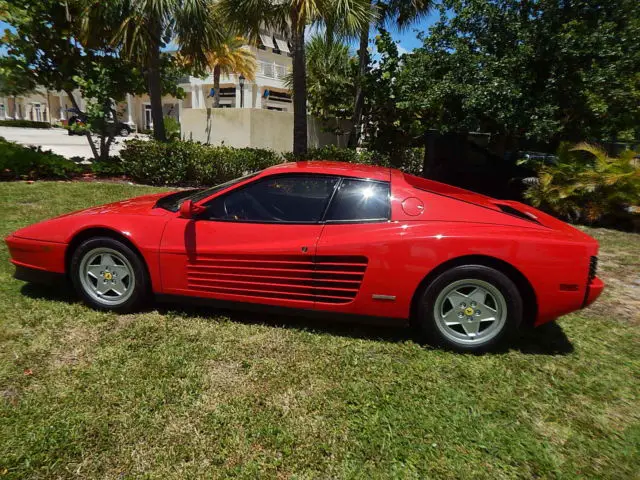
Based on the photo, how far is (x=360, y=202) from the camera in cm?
315

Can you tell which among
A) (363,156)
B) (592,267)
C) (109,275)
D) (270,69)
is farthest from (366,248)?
(270,69)

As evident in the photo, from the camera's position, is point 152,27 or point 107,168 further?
point 107,168

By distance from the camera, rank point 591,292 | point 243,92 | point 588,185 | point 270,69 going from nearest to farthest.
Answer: point 591,292, point 588,185, point 243,92, point 270,69

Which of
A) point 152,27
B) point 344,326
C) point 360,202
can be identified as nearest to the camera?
point 360,202

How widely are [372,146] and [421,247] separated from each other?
33.2ft

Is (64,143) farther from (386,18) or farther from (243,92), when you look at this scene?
(386,18)

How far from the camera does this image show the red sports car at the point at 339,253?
288 cm

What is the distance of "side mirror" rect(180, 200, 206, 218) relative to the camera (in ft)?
10.5

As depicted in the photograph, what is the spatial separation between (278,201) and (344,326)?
3.79 ft

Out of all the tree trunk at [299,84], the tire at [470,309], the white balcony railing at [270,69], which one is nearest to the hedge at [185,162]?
the tree trunk at [299,84]

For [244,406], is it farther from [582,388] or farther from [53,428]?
[582,388]

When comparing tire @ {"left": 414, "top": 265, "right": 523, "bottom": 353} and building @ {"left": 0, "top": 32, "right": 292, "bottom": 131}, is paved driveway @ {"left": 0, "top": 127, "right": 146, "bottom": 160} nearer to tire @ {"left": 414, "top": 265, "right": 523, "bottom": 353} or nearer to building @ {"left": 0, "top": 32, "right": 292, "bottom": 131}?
building @ {"left": 0, "top": 32, "right": 292, "bottom": 131}

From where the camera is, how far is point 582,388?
272cm

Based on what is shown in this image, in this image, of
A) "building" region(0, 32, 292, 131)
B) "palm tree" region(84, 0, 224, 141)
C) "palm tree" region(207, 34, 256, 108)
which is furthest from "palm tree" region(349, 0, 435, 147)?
"building" region(0, 32, 292, 131)
